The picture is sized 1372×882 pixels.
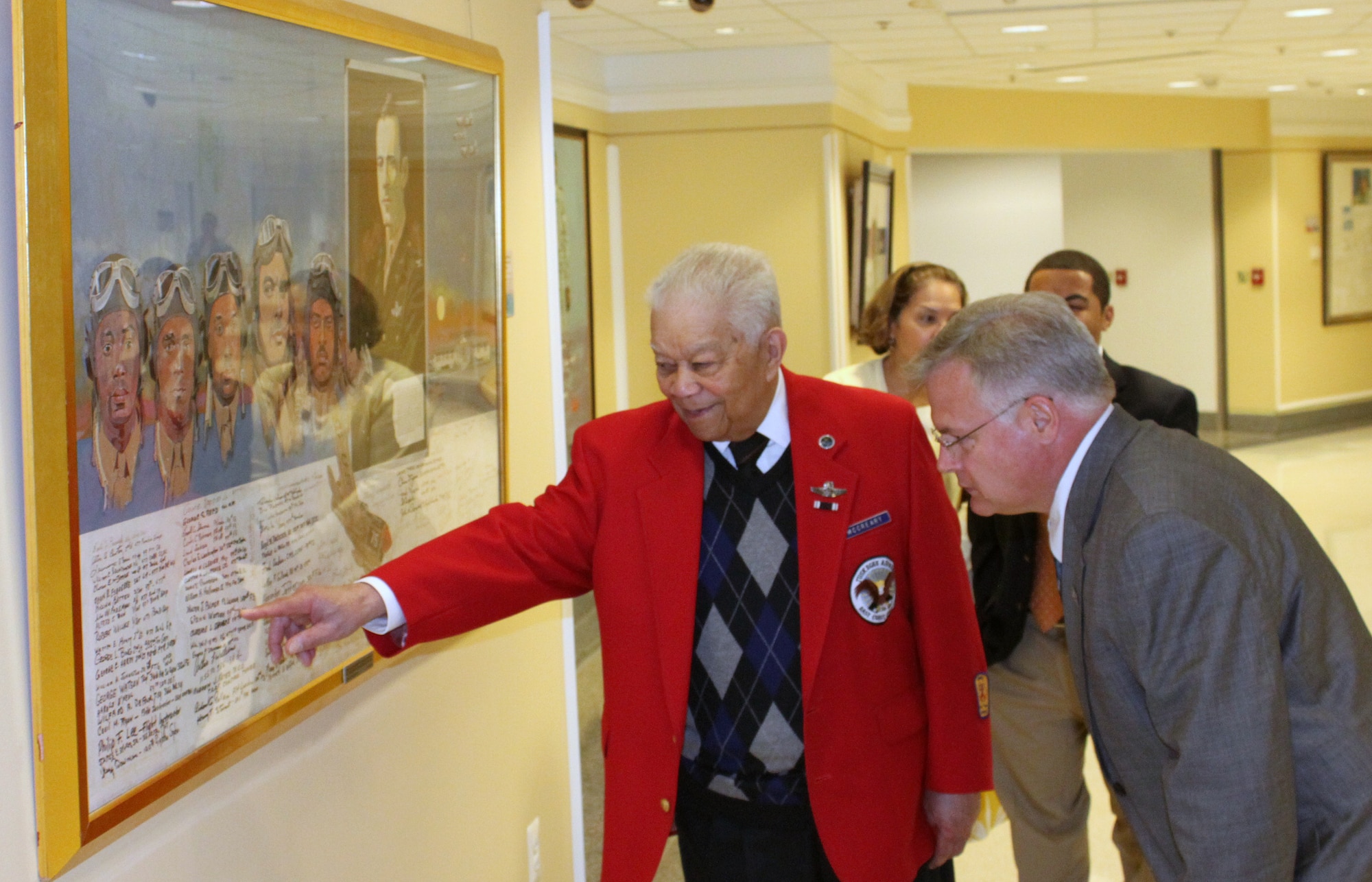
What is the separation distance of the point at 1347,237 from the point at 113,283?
15.0 m

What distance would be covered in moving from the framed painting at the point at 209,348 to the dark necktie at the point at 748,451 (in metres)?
0.59

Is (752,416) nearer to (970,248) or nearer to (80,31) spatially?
(80,31)

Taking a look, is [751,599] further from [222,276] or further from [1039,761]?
[1039,761]

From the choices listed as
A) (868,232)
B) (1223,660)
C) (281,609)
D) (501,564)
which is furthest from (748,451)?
(868,232)

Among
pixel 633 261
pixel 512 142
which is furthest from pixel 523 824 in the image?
pixel 633 261

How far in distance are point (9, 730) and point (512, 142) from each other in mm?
1967

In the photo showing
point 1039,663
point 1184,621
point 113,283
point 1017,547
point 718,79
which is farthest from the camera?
point 718,79

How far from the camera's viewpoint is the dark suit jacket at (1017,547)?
314 cm

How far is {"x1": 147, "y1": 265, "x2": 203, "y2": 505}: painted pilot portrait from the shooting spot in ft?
5.00

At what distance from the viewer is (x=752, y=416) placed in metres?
2.24

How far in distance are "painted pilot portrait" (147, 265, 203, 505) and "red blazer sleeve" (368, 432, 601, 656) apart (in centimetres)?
55

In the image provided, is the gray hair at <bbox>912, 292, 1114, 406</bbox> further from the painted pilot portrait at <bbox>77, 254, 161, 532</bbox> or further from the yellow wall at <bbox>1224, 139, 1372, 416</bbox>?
the yellow wall at <bbox>1224, 139, 1372, 416</bbox>

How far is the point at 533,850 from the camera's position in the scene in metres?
3.16

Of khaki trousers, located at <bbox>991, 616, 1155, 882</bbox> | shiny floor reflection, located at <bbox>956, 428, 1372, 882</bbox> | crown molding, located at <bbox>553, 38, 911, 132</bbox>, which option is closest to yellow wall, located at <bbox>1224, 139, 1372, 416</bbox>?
shiny floor reflection, located at <bbox>956, 428, 1372, 882</bbox>
